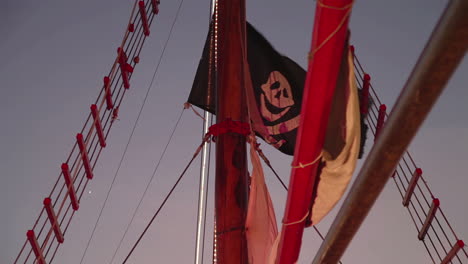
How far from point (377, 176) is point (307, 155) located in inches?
14.5

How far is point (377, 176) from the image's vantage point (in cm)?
94

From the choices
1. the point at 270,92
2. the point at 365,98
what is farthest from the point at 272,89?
the point at 365,98

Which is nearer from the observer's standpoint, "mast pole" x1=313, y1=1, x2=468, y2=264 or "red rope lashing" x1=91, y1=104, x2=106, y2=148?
"mast pole" x1=313, y1=1, x2=468, y2=264

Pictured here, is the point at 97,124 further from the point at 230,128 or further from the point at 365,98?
the point at 365,98

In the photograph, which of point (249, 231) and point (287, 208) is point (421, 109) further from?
point (249, 231)

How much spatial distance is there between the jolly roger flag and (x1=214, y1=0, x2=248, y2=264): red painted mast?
52 centimetres

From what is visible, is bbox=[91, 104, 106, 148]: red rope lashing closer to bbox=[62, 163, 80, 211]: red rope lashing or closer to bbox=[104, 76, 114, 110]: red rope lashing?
bbox=[104, 76, 114, 110]: red rope lashing

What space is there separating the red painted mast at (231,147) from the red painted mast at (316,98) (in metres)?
1.09

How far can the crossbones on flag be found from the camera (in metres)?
3.48

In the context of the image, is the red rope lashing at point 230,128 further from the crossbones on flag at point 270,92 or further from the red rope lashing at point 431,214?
the red rope lashing at point 431,214

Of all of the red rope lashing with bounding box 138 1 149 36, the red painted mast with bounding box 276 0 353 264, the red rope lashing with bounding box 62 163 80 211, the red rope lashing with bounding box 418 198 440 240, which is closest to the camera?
the red painted mast with bounding box 276 0 353 264

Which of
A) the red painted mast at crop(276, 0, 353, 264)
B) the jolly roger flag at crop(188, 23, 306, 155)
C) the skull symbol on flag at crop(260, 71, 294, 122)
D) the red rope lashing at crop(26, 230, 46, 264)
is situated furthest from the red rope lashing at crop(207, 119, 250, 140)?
the red rope lashing at crop(26, 230, 46, 264)

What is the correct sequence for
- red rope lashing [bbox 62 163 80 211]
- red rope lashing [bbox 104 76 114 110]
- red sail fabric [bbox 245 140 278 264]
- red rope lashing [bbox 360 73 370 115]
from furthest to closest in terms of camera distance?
red rope lashing [bbox 104 76 114 110], red rope lashing [bbox 62 163 80 211], red rope lashing [bbox 360 73 370 115], red sail fabric [bbox 245 140 278 264]

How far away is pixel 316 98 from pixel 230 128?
161 cm
